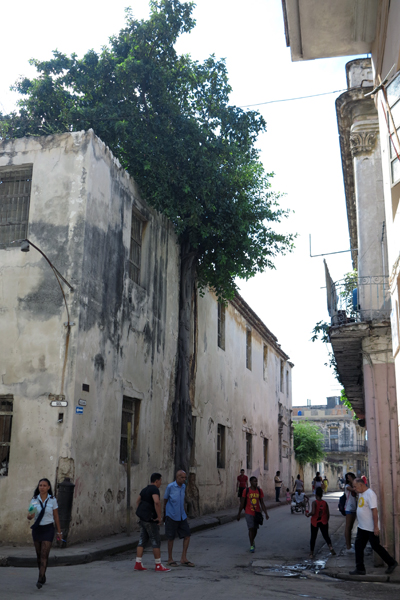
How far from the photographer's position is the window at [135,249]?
15.5m

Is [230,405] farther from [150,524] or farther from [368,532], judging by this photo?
[368,532]

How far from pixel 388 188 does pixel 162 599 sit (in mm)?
6138

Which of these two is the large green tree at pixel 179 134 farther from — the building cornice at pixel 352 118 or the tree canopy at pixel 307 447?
the tree canopy at pixel 307 447

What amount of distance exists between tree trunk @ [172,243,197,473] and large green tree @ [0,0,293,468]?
29 millimetres

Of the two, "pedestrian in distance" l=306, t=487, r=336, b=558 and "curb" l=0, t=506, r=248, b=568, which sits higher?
"pedestrian in distance" l=306, t=487, r=336, b=558

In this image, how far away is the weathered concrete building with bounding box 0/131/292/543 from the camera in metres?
11.7

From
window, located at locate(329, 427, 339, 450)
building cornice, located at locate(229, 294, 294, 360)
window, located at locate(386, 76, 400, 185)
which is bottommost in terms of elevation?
window, located at locate(329, 427, 339, 450)

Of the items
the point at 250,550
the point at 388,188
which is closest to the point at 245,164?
the point at 388,188

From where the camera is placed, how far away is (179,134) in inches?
662

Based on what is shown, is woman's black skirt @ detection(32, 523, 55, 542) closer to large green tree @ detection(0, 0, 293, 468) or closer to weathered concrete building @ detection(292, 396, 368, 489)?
large green tree @ detection(0, 0, 293, 468)

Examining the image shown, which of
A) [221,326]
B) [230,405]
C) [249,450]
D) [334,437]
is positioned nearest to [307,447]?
[249,450]

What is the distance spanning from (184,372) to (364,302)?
745cm

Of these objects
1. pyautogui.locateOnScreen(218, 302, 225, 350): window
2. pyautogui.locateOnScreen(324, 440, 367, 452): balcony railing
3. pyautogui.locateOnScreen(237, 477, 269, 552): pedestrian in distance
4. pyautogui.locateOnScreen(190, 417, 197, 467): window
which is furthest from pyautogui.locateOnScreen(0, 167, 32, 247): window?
pyautogui.locateOnScreen(324, 440, 367, 452): balcony railing

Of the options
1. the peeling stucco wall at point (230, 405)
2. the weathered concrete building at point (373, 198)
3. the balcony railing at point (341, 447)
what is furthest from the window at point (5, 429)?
the balcony railing at point (341, 447)
